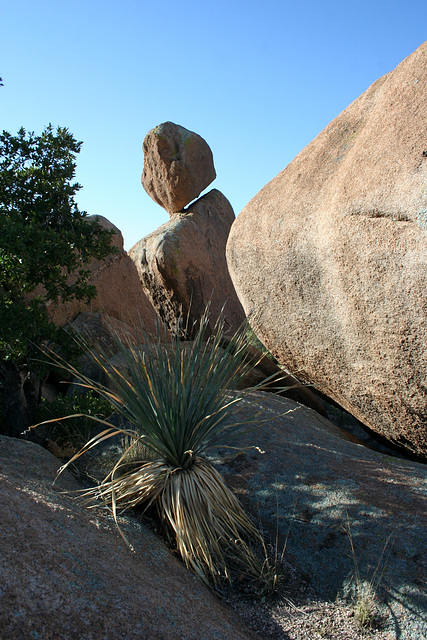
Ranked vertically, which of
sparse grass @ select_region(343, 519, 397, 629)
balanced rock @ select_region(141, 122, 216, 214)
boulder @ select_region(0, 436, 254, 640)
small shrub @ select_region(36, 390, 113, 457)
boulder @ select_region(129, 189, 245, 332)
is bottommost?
sparse grass @ select_region(343, 519, 397, 629)

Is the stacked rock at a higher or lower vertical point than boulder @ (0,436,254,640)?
higher

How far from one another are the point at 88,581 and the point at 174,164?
8228 millimetres

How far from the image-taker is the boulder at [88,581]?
7.42ft

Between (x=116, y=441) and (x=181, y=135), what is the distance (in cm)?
669

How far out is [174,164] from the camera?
31.9 ft

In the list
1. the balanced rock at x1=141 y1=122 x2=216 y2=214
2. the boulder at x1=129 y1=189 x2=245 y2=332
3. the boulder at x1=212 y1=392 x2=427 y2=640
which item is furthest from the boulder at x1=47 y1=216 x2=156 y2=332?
the boulder at x1=212 y1=392 x2=427 y2=640

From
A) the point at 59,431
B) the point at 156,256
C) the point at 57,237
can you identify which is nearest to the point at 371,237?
the point at 57,237

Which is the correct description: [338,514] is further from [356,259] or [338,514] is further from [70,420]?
[70,420]

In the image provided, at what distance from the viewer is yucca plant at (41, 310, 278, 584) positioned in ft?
11.0

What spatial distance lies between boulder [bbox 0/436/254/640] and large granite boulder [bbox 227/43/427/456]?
106 inches

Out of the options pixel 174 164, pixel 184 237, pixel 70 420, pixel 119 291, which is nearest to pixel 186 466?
pixel 70 420

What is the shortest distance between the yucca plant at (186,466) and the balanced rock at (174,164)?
6419 millimetres

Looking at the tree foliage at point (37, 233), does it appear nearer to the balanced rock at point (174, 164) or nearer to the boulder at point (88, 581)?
the boulder at point (88, 581)

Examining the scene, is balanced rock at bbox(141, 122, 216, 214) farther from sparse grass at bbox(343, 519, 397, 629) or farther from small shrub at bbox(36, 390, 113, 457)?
sparse grass at bbox(343, 519, 397, 629)
